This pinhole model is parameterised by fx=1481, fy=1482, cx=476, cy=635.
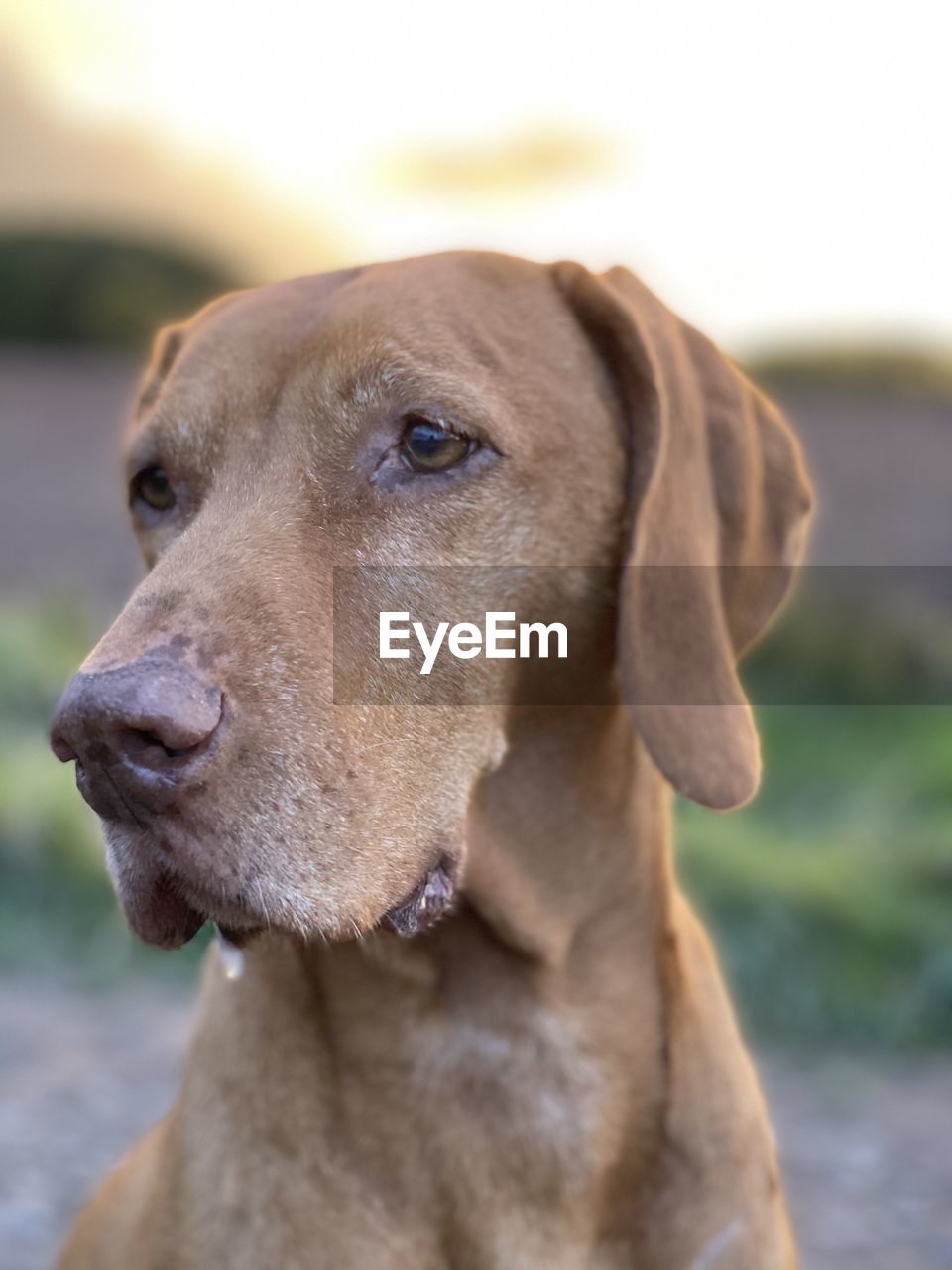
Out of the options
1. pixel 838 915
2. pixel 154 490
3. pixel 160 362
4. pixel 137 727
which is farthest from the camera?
pixel 838 915

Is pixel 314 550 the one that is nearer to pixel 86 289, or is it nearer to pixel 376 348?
pixel 376 348

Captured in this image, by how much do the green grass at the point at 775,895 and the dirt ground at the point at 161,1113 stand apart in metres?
0.27

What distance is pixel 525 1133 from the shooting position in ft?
8.07

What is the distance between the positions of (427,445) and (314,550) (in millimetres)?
257

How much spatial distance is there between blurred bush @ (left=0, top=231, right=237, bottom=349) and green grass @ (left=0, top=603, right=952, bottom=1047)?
93.6 inches

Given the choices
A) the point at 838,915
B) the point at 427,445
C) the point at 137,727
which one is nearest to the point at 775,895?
the point at 838,915

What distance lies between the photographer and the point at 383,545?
7.41ft

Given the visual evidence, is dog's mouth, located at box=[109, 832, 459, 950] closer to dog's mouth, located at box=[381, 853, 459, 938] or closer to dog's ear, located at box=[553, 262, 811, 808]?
dog's mouth, located at box=[381, 853, 459, 938]

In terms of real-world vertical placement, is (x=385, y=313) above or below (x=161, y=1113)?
above

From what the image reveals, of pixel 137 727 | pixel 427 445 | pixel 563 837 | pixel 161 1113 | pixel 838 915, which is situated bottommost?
pixel 161 1113

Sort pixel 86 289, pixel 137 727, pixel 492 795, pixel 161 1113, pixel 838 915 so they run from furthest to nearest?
pixel 86 289 → pixel 838 915 → pixel 161 1113 → pixel 492 795 → pixel 137 727

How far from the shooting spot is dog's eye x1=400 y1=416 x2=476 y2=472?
2.31m

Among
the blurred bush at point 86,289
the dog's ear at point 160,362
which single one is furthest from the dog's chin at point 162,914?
the blurred bush at point 86,289

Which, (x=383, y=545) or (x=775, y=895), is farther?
(x=775, y=895)
